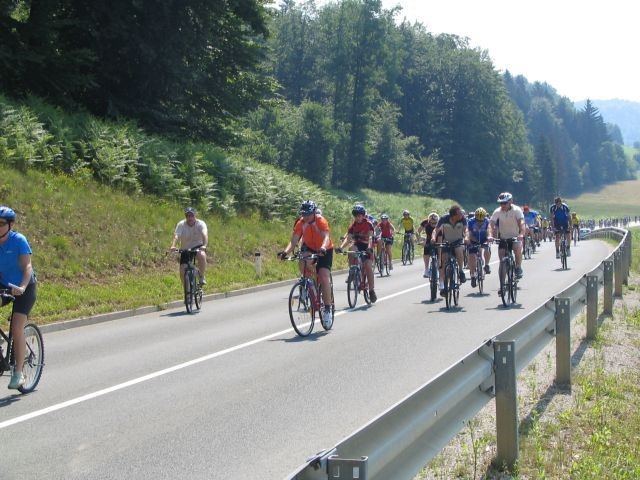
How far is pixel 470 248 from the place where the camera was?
61.2 feet

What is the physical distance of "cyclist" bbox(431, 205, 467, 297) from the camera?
17.1 m

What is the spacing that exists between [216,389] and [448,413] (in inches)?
179

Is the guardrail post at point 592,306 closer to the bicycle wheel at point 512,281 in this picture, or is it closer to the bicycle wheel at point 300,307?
the bicycle wheel at point 300,307

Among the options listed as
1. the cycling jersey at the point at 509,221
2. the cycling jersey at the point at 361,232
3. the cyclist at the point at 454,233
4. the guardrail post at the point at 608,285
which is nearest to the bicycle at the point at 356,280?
the cycling jersey at the point at 361,232

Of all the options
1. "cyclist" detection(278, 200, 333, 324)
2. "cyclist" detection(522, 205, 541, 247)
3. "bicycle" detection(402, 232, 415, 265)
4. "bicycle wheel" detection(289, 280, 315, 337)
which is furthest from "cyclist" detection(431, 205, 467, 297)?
"cyclist" detection(522, 205, 541, 247)

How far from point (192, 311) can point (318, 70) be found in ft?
309

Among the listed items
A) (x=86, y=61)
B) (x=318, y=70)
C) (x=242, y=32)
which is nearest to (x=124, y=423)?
(x=86, y=61)

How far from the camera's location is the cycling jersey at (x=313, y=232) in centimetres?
1340

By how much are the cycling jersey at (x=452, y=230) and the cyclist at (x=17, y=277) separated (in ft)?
33.0

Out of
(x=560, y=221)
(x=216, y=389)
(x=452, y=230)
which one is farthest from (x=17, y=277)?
(x=560, y=221)

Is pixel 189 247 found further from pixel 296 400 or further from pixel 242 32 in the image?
pixel 242 32

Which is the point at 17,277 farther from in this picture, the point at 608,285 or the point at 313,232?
the point at 608,285

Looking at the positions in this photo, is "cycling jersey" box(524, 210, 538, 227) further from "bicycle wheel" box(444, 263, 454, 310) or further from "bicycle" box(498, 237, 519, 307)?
"bicycle wheel" box(444, 263, 454, 310)

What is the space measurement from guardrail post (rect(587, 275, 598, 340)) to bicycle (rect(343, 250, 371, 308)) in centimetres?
645
